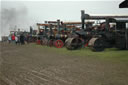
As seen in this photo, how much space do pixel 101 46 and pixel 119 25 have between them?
9.59ft

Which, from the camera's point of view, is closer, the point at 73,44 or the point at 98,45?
the point at 98,45

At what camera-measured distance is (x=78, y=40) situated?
38.9ft

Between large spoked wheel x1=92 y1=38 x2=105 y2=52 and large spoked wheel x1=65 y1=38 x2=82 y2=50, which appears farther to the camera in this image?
large spoked wheel x1=65 y1=38 x2=82 y2=50

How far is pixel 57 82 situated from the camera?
3.62m

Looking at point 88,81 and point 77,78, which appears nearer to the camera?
point 88,81

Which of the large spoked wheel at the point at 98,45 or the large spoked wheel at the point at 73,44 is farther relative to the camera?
the large spoked wheel at the point at 73,44

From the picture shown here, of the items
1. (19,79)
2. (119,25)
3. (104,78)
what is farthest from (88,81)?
(119,25)

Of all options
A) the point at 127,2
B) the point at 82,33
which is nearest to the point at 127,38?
the point at 82,33

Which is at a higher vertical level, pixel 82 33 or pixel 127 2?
pixel 127 2

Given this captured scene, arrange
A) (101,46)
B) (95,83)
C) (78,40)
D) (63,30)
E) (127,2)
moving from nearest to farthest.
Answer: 1. (95,83)
2. (127,2)
3. (101,46)
4. (78,40)
5. (63,30)

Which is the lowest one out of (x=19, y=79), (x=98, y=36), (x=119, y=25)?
(x=19, y=79)

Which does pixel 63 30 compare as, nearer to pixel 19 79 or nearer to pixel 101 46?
pixel 101 46

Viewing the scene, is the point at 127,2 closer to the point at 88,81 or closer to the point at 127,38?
the point at 88,81

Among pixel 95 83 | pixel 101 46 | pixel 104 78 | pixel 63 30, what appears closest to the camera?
pixel 95 83
